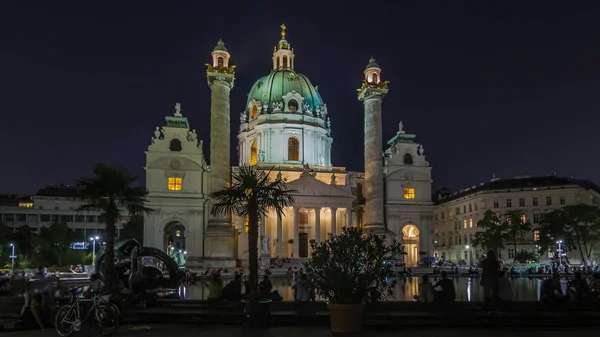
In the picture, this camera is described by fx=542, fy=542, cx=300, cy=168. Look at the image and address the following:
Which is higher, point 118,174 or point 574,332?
point 118,174

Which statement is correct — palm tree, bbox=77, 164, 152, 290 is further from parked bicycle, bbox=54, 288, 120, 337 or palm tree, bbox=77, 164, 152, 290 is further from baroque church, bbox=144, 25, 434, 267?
baroque church, bbox=144, 25, 434, 267

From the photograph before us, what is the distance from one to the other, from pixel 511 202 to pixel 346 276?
73.9m

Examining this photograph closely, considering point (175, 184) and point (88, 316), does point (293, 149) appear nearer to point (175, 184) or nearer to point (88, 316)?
point (175, 184)

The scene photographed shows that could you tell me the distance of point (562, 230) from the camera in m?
63.4

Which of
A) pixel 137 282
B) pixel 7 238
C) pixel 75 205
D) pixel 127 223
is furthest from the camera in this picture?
pixel 75 205

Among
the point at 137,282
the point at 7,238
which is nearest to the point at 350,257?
the point at 137,282

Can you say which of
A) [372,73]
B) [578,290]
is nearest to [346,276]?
[578,290]

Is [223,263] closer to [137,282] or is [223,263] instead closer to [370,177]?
[370,177]

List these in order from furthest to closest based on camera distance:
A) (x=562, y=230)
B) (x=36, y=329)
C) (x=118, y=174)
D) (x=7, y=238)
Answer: (x=7, y=238) < (x=562, y=230) < (x=118, y=174) < (x=36, y=329)

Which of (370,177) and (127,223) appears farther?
(127,223)

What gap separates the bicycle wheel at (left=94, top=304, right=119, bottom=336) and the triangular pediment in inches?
2139

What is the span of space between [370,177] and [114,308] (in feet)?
171

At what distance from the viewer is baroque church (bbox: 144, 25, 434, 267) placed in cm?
5816

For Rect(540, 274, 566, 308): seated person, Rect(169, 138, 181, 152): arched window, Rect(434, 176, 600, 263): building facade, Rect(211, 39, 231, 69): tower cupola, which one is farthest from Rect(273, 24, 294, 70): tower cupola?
Rect(540, 274, 566, 308): seated person
